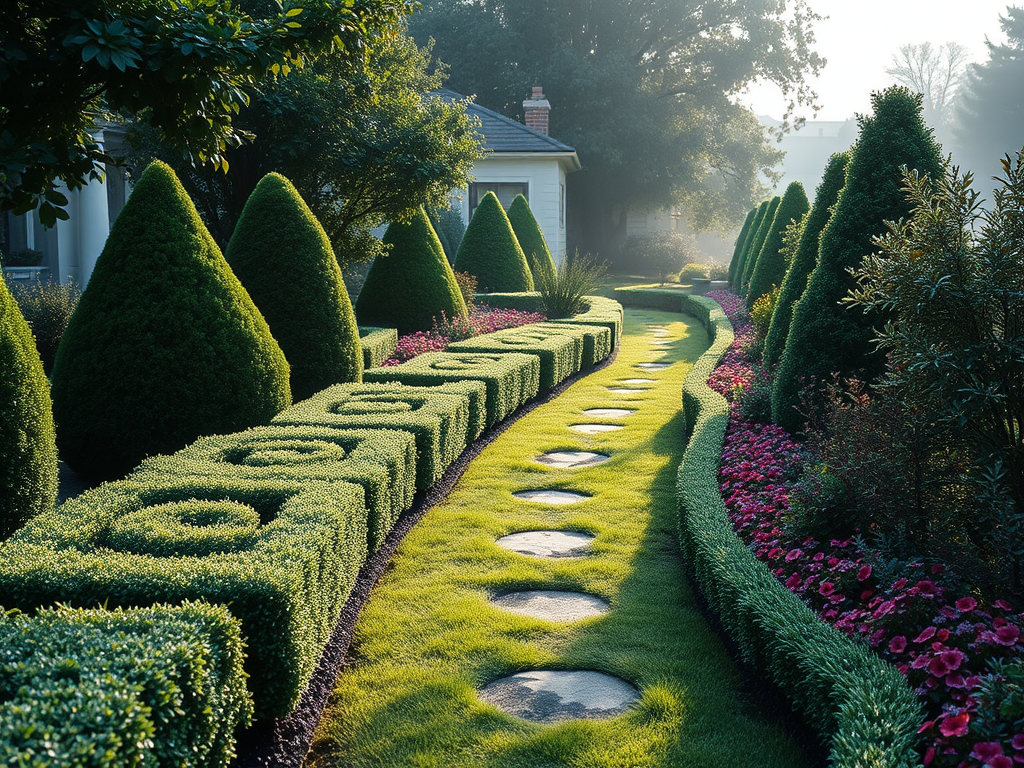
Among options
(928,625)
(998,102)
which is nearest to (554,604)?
(928,625)

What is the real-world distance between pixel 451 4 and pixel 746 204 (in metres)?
17.1

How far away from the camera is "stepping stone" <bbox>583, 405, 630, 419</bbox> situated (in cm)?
950

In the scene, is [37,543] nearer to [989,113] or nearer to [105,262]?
[105,262]

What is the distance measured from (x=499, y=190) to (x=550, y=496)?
21542 mm

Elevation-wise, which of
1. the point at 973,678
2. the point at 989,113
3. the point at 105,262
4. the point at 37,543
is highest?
the point at 989,113

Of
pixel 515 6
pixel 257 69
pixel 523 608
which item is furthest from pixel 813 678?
pixel 515 6

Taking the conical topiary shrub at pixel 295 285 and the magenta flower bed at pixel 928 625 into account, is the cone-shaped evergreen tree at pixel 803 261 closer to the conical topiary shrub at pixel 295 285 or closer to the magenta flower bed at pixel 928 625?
the magenta flower bed at pixel 928 625

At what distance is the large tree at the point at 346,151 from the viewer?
36.7ft

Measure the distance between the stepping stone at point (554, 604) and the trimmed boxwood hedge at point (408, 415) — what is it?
4.19 feet

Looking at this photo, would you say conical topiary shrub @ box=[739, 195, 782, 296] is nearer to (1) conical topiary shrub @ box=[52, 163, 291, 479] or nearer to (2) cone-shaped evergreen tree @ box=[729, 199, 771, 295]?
(2) cone-shaped evergreen tree @ box=[729, 199, 771, 295]

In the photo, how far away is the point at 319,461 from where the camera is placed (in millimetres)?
4824

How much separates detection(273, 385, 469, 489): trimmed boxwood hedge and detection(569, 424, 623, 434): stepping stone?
6.07ft

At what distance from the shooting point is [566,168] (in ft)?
98.3

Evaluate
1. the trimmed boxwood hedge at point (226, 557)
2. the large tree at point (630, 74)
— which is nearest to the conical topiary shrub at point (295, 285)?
the trimmed boxwood hedge at point (226, 557)
